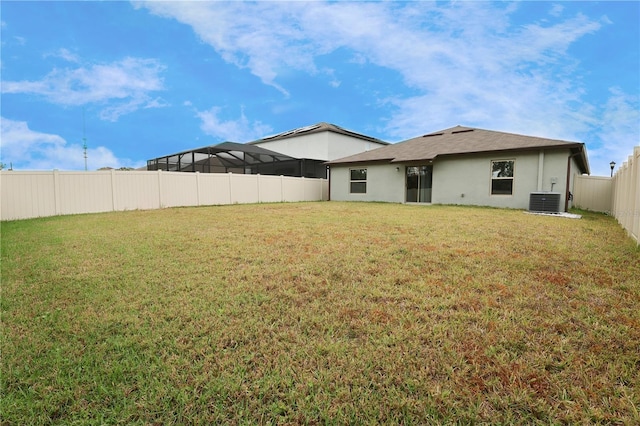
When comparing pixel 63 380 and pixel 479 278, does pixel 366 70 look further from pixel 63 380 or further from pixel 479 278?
pixel 63 380

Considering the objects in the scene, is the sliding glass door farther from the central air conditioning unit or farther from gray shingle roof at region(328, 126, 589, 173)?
the central air conditioning unit

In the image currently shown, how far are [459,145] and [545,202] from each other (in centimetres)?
485

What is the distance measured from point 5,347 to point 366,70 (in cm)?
1701

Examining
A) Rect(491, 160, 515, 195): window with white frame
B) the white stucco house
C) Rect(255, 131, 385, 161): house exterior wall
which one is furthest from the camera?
Rect(255, 131, 385, 161): house exterior wall

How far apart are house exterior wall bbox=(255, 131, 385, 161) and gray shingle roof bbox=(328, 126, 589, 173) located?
8.92 meters

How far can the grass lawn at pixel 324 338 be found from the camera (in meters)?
1.54

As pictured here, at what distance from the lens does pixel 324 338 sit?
212cm

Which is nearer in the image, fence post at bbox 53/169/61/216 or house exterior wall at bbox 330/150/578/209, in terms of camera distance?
fence post at bbox 53/169/61/216

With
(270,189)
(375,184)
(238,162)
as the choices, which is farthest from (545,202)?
(238,162)

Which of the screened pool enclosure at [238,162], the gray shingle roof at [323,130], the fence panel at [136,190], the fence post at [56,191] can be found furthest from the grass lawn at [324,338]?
the gray shingle roof at [323,130]

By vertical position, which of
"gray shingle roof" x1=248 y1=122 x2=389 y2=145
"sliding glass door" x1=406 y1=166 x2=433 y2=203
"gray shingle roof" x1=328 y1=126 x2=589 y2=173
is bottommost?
"sliding glass door" x1=406 y1=166 x2=433 y2=203

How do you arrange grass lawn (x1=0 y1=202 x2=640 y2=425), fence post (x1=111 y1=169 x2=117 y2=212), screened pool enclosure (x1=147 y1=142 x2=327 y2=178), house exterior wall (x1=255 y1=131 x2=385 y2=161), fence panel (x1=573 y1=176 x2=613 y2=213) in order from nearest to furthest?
grass lawn (x1=0 y1=202 x2=640 y2=425) < fence post (x1=111 y1=169 x2=117 y2=212) < fence panel (x1=573 y1=176 x2=613 y2=213) < screened pool enclosure (x1=147 y1=142 x2=327 y2=178) < house exterior wall (x1=255 y1=131 x2=385 y2=161)

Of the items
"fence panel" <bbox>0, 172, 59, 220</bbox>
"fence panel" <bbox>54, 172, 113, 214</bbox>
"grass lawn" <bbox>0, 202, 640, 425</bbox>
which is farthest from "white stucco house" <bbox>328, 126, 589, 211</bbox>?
"fence panel" <bbox>0, 172, 59, 220</bbox>

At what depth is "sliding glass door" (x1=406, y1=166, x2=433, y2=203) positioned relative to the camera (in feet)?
46.2
